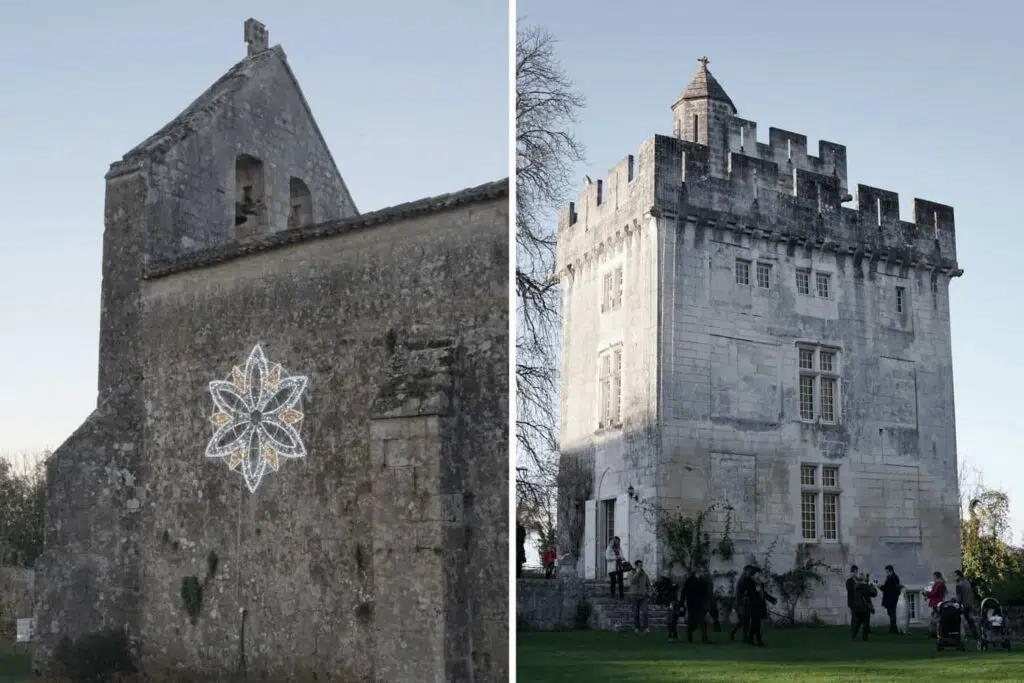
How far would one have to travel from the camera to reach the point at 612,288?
15.6 m

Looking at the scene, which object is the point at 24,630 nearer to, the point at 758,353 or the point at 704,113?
the point at 758,353

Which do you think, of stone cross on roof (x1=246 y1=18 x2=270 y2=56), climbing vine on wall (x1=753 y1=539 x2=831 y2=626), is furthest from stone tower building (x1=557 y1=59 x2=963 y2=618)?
stone cross on roof (x1=246 y1=18 x2=270 y2=56)

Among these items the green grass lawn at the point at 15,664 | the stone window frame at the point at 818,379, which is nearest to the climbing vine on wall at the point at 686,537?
the stone window frame at the point at 818,379

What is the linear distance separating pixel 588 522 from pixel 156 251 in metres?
6.31

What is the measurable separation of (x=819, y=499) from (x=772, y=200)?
410cm

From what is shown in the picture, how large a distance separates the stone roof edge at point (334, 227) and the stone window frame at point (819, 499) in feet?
26.2

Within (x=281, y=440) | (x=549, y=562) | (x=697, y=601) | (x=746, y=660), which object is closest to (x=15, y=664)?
(x=281, y=440)

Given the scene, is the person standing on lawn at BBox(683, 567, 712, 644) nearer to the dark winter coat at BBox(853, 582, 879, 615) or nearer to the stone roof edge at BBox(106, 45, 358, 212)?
the dark winter coat at BBox(853, 582, 879, 615)

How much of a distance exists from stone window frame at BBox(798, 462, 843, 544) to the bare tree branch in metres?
4.40

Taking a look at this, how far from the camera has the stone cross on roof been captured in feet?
50.7

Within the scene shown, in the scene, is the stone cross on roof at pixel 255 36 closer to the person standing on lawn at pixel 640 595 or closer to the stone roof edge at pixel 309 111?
the stone roof edge at pixel 309 111

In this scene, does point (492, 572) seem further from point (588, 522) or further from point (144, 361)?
point (588, 522)

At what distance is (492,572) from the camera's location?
9.35 m

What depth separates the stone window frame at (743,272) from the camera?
1625cm
